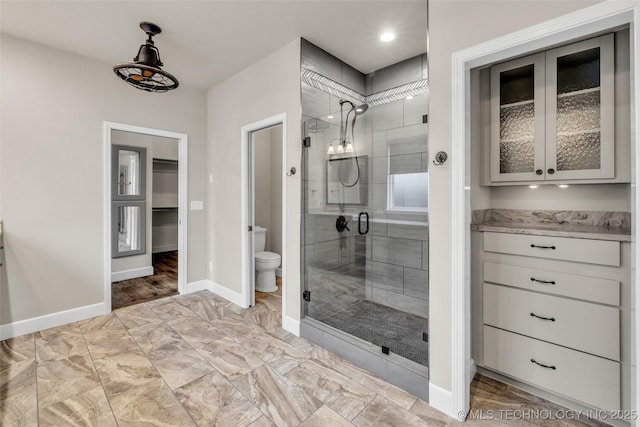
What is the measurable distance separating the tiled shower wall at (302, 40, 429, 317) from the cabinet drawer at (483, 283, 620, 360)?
26.8 inches

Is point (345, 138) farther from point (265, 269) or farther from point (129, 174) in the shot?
point (129, 174)

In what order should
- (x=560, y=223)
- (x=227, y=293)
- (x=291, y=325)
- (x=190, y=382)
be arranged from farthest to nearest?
1. (x=227, y=293)
2. (x=291, y=325)
3. (x=560, y=223)
4. (x=190, y=382)

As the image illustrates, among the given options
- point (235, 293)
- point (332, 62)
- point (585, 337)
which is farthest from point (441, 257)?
point (235, 293)

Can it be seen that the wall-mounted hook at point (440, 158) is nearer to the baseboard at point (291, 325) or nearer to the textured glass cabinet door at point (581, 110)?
the textured glass cabinet door at point (581, 110)

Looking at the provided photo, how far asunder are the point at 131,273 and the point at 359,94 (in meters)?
4.21

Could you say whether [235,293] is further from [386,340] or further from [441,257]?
[441,257]

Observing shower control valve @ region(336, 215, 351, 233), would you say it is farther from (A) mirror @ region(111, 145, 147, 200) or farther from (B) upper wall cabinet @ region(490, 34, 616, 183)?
(A) mirror @ region(111, 145, 147, 200)

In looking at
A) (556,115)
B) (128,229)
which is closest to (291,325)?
(556,115)

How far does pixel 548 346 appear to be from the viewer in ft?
5.75

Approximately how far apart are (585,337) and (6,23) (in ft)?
15.6

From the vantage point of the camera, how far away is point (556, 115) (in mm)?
1898

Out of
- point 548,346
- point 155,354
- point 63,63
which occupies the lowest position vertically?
point 155,354

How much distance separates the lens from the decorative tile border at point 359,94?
8.91 ft

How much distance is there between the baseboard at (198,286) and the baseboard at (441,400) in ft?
9.98
